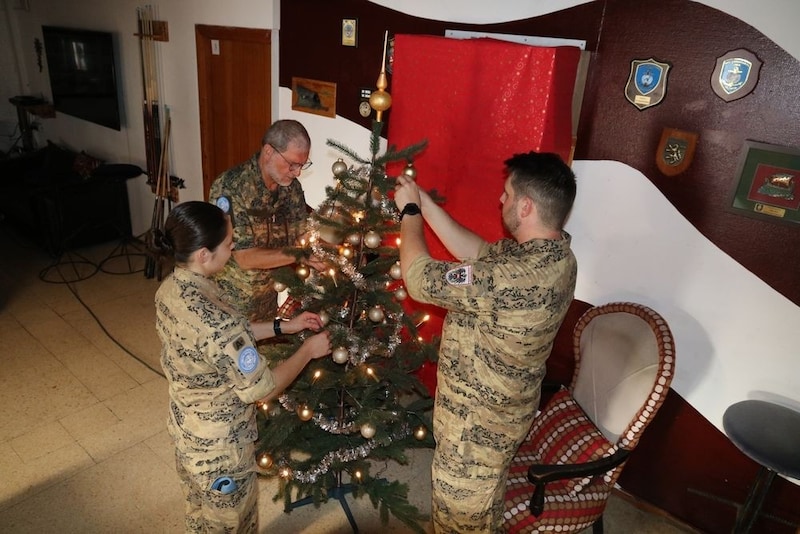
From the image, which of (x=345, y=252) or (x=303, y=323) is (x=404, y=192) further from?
(x=303, y=323)

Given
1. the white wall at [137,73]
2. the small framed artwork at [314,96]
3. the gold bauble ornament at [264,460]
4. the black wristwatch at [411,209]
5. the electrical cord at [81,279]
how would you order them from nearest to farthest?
the black wristwatch at [411,209] < the gold bauble ornament at [264,460] < the small framed artwork at [314,96] < the electrical cord at [81,279] < the white wall at [137,73]

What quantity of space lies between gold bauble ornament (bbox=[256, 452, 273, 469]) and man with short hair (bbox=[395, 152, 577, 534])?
787 mm

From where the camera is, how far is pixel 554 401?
261cm

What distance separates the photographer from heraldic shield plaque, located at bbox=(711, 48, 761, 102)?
6.75ft

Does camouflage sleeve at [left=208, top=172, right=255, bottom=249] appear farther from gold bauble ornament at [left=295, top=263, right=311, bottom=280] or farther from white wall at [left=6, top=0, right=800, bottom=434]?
white wall at [left=6, top=0, right=800, bottom=434]

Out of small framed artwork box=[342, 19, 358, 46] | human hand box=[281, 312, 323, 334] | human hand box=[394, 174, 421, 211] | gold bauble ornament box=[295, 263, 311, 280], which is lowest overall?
human hand box=[281, 312, 323, 334]

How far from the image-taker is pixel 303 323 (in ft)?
6.76

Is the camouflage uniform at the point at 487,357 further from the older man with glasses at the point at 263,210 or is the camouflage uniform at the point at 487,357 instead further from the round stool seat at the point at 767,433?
the round stool seat at the point at 767,433

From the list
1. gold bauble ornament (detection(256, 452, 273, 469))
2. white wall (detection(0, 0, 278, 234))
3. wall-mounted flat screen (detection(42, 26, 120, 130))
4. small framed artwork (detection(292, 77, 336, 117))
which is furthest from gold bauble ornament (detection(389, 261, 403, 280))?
wall-mounted flat screen (detection(42, 26, 120, 130))

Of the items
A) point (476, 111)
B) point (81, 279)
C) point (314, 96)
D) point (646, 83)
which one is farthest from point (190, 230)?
point (81, 279)

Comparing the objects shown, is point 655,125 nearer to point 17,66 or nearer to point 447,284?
point 447,284

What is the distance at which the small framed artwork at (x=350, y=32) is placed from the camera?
10.4 ft

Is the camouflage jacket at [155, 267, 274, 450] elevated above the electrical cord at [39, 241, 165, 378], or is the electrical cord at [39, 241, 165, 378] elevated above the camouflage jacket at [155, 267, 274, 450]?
the camouflage jacket at [155, 267, 274, 450]

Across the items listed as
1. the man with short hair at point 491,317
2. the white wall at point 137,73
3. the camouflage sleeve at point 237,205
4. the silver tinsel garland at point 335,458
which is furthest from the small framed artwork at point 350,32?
the silver tinsel garland at point 335,458
